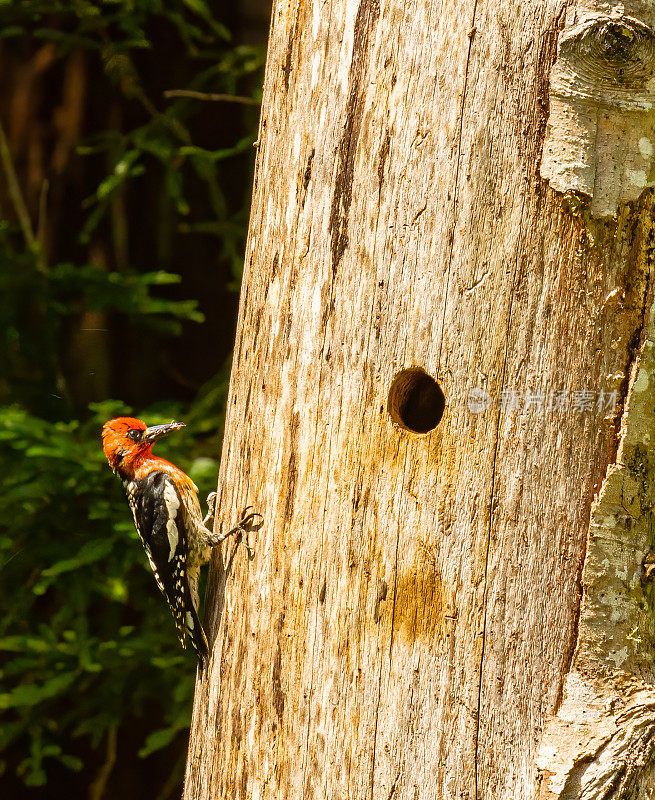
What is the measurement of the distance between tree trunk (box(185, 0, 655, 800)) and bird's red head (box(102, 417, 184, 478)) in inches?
57.1

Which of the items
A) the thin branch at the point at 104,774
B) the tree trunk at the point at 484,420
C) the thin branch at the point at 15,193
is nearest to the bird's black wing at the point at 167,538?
the tree trunk at the point at 484,420

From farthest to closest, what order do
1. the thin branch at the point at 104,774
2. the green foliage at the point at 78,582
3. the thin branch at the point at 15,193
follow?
the thin branch at the point at 15,193 < the thin branch at the point at 104,774 < the green foliage at the point at 78,582

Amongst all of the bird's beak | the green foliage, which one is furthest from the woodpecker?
the green foliage

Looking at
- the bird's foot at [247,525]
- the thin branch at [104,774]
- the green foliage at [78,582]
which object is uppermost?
the bird's foot at [247,525]

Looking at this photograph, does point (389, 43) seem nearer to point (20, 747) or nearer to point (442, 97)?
point (442, 97)

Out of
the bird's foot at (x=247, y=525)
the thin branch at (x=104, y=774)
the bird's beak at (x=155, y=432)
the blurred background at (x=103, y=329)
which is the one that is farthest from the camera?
the thin branch at (x=104, y=774)

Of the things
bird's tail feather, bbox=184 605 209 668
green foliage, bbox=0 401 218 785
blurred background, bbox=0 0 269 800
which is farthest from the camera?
blurred background, bbox=0 0 269 800

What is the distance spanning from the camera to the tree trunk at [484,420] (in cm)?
178

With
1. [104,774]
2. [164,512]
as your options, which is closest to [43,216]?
[164,512]

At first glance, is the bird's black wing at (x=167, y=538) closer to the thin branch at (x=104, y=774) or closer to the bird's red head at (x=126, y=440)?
the bird's red head at (x=126, y=440)

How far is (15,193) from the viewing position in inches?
192

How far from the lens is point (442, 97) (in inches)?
72.6

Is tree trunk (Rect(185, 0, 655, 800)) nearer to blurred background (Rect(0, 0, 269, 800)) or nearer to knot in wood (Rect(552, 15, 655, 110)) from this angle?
knot in wood (Rect(552, 15, 655, 110))

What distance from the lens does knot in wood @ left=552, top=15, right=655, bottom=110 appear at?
1755 millimetres
